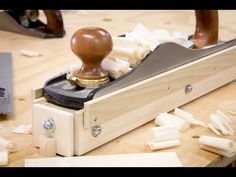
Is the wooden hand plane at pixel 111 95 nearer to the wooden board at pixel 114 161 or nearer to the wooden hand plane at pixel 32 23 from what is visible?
the wooden board at pixel 114 161

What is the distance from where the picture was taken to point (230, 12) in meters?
1.96

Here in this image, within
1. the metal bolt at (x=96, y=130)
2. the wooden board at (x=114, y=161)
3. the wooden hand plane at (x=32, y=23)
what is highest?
the wooden hand plane at (x=32, y=23)

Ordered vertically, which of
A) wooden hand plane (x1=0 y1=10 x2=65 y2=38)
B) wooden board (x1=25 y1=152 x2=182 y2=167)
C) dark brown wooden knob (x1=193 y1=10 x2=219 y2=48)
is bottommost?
wooden board (x1=25 y1=152 x2=182 y2=167)

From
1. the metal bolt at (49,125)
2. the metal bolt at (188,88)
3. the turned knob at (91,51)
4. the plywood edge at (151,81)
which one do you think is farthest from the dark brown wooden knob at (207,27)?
the metal bolt at (49,125)

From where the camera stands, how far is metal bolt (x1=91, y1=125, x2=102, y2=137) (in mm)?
796

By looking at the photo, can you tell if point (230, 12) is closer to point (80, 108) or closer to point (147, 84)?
point (147, 84)

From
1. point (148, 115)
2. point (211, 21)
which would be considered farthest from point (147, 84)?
point (211, 21)

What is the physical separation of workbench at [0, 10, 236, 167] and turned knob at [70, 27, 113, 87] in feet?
0.38

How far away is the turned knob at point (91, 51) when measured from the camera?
818 mm

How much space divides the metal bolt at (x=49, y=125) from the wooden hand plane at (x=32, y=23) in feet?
2.62

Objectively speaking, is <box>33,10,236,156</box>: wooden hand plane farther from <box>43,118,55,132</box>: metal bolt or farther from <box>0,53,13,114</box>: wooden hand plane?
<box>0,53,13,114</box>: wooden hand plane

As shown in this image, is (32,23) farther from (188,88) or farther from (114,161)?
(114,161)

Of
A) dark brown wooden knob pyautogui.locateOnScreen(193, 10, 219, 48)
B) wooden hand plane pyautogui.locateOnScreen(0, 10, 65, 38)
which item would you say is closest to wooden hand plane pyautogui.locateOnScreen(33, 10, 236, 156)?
dark brown wooden knob pyautogui.locateOnScreen(193, 10, 219, 48)
